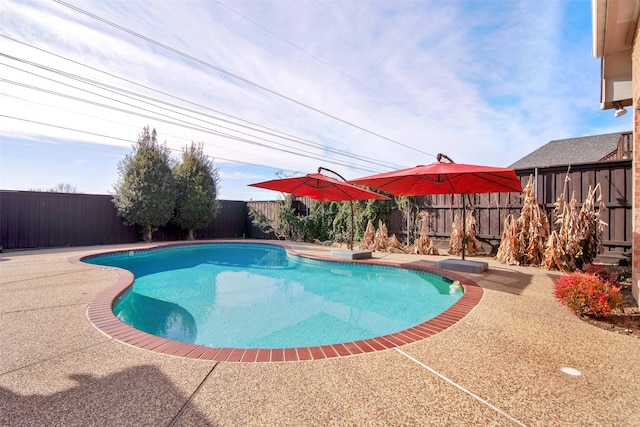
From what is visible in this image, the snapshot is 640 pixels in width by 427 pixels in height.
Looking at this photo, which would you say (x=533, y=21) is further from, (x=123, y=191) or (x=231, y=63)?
(x=123, y=191)

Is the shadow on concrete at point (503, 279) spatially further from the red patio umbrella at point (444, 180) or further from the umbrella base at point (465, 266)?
the red patio umbrella at point (444, 180)

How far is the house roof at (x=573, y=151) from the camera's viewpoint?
17.0 m

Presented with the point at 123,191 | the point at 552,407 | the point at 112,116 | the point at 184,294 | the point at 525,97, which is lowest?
the point at 184,294

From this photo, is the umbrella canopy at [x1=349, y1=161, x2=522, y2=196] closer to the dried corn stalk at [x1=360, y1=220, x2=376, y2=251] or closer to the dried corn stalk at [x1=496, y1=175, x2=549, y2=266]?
the dried corn stalk at [x1=496, y1=175, x2=549, y2=266]

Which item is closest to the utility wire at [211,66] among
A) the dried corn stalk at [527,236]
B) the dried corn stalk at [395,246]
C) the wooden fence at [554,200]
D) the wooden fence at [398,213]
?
the wooden fence at [398,213]

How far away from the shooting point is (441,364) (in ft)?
8.81

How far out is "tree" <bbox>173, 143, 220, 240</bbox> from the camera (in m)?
15.1

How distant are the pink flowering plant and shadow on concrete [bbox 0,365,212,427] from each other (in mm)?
4497

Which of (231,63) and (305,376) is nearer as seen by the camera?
(305,376)

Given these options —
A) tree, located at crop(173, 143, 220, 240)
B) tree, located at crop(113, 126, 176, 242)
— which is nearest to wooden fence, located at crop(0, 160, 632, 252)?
tree, located at crop(113, 126, 176, 242)

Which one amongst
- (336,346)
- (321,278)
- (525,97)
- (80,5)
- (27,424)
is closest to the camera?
(27,424)

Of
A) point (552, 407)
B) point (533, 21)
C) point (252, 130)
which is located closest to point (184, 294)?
point (552, 407)

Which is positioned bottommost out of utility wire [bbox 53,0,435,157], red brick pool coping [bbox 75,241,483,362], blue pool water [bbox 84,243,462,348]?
blue pool water [bbox 84,243,462,348]

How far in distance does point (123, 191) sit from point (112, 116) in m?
4.59
